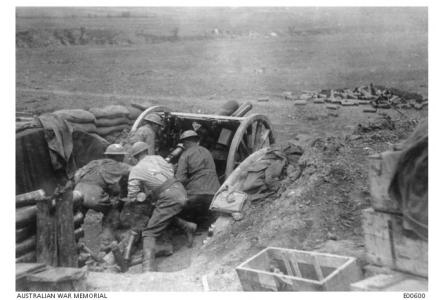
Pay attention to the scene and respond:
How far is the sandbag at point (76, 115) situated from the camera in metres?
8.82

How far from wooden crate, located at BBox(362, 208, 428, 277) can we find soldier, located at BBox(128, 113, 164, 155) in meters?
4.46

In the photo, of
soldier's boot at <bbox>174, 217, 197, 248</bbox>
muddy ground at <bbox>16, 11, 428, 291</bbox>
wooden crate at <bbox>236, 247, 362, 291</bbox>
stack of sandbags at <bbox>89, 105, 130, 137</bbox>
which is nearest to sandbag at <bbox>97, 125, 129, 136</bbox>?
stack of sandbags at <bbox>89, 105, 130, 137</bbox>

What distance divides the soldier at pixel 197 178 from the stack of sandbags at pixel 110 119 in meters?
3.04

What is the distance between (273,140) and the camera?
28.0ft

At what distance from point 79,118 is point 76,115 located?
0.24 feet

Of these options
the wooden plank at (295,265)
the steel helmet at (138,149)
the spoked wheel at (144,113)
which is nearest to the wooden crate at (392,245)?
the wooden plank at (295,265)

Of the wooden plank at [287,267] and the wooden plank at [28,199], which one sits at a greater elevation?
the wooden plank at [28,199]

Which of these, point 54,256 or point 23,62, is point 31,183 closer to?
point 54,256

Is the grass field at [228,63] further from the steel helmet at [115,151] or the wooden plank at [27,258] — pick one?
the wooden plank at [27,258]

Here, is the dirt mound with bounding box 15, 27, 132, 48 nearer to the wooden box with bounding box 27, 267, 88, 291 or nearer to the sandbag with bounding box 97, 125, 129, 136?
the sandbag with bounding box 97, 125, 129, 136

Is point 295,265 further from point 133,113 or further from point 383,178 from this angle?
point 133,113

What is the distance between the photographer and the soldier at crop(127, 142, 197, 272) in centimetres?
650

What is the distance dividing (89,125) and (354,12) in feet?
71.8

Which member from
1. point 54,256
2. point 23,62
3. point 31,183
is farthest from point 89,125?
point 23,62
